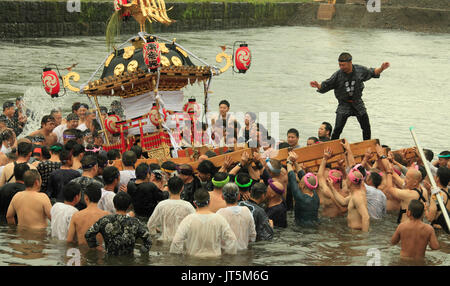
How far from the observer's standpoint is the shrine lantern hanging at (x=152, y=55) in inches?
437

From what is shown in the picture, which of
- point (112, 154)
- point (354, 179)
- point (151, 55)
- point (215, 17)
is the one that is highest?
point (151, 55)

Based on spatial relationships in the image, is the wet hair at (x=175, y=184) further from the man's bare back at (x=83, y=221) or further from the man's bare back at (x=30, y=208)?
the man's bare back at (x=30, y=208)

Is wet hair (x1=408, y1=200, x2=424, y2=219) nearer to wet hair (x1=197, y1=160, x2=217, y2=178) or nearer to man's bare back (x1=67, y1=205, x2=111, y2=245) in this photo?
wet hair (x1=197, y1=160, x2=217, y2=178)

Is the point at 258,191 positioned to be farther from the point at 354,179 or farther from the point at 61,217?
the point at 61,217

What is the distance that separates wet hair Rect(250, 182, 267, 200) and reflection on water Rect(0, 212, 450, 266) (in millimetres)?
680

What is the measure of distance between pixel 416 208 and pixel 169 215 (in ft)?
9.39

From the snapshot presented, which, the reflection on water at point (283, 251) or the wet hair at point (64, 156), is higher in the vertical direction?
the wet hair at point (64, 156)

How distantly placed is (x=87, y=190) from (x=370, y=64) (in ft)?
85.6

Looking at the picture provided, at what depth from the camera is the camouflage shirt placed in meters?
7.67

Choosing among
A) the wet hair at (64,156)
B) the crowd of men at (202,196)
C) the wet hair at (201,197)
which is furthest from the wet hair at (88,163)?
the wet hair at (201,197)

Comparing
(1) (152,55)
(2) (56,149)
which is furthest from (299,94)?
(2) (56,149)

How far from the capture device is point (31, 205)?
893 cm

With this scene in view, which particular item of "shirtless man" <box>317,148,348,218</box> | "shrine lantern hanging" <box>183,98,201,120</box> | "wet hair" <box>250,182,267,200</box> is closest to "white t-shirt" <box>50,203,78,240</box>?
"wet hair" <box>250,182,267,200</box>

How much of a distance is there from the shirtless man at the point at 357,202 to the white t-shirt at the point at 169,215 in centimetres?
245
